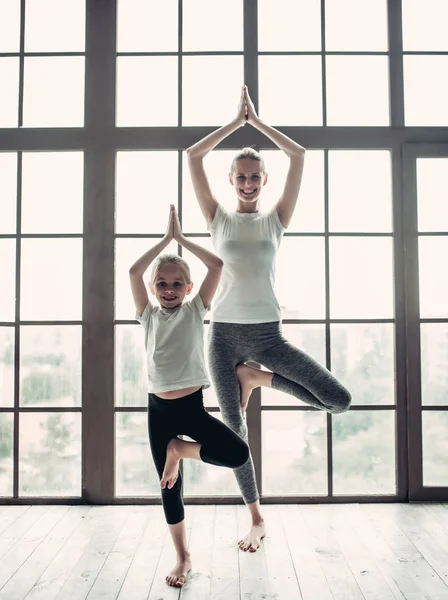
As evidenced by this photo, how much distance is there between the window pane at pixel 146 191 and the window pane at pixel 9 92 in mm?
615

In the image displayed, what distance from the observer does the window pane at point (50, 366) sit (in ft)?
9.80

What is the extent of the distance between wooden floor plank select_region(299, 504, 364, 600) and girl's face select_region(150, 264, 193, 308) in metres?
1.17

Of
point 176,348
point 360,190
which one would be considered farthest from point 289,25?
point 176,348

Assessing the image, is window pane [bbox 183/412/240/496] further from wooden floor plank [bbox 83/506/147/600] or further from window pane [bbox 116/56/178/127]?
window pane [bbox 116/56/178/127]

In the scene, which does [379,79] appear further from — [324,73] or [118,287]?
[118,287]

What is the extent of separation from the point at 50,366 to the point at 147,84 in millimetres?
1610

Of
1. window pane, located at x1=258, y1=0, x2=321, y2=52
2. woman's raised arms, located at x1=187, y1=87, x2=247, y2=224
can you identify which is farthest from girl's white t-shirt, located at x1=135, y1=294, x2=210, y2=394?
window pane, located at x1=258, y1=0, x2=321, y2=52

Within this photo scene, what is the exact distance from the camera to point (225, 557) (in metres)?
2.23

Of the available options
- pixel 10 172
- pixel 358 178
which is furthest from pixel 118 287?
pixel 358 178

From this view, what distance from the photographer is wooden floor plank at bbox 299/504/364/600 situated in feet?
6.28

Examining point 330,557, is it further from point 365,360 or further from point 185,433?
point 365,360

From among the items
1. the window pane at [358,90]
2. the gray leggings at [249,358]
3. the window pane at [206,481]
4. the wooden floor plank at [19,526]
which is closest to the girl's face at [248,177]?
the gray leggings at [249,358]

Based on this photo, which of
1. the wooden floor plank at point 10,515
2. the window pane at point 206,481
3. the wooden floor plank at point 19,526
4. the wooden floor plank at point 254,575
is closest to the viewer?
the wooden floor plank at point 254,575

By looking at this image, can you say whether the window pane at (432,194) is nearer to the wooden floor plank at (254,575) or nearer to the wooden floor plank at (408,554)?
the wooden floor plank at (408,554)
